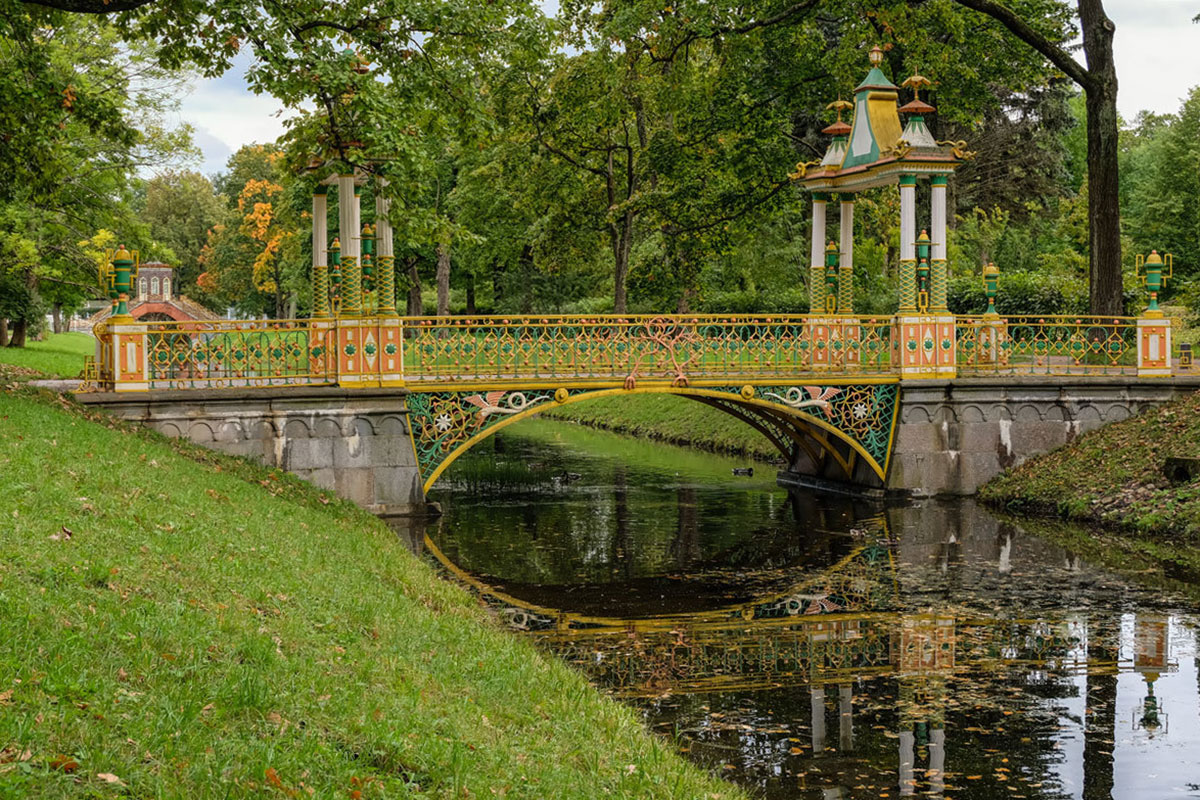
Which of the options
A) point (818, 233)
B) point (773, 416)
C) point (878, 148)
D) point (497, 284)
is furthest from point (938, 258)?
point (497, 284)

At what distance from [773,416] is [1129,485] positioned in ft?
21.3

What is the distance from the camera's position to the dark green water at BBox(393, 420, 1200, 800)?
838 centimetres

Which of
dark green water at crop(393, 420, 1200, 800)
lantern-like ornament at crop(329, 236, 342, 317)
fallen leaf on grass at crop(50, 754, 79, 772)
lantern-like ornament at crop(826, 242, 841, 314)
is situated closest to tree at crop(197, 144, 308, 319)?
lantern-like ornament at crop(329, 236, 342, 317)

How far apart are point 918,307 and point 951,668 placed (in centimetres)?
1150

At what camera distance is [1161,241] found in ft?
→ 159

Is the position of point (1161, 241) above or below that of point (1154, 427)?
above

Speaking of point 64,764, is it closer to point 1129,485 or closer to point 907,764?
point 907,764

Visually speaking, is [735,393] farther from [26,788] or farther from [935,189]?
[26,788]

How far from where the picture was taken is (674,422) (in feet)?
112

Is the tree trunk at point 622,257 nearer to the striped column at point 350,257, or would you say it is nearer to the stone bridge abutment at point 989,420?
the stone bridge abutment at point 989,420

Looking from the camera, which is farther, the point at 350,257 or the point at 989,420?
the point at 989,420

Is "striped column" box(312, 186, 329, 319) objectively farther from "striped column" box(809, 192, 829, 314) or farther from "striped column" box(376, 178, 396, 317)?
"striped column" box(809, 192, 829, 314)

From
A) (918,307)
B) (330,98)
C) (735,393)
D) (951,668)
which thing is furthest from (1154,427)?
(330,98)

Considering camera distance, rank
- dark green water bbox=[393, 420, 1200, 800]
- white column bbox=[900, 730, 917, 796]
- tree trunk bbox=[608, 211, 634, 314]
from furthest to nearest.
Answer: tree trunk bbox=[608, 211, 634, 314] < dark green water bbox=[393, 420, 1200, 800] < white column bbox=[900, 730, 917, 796]
